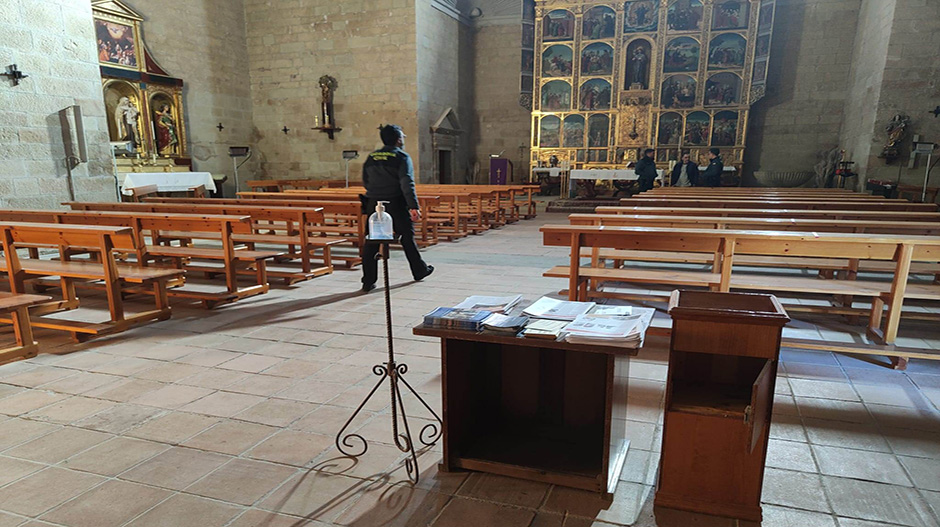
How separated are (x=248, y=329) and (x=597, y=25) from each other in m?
14.7

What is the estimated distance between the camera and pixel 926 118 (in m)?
10.8

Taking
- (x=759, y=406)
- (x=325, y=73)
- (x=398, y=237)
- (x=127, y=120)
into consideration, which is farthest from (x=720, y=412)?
(x=325, y=73)

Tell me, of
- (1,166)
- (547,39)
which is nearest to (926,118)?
(547,39)

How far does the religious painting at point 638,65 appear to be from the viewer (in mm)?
15469

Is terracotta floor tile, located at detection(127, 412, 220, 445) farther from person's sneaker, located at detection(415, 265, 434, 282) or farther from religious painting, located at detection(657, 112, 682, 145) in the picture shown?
religious painting, located at detection(657, 112, 682, 145)

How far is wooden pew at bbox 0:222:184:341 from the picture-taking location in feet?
12.9

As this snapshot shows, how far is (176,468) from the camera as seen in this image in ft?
7.33

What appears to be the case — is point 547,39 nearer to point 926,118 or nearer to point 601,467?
point 926,118

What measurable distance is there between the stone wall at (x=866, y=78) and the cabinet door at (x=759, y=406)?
1240 cm

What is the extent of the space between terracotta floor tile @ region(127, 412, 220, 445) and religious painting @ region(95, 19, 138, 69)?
12.2 metres

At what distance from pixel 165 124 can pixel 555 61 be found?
10734 millimetres

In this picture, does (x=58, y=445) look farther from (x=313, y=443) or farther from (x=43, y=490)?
(x=313, y=443)

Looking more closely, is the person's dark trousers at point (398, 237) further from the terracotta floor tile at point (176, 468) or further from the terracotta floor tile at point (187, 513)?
the terracotta floor tile at point (187, 513)

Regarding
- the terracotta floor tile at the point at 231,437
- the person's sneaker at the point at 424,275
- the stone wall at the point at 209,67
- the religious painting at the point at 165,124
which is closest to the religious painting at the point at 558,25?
the stone wall at the point at 209,67
